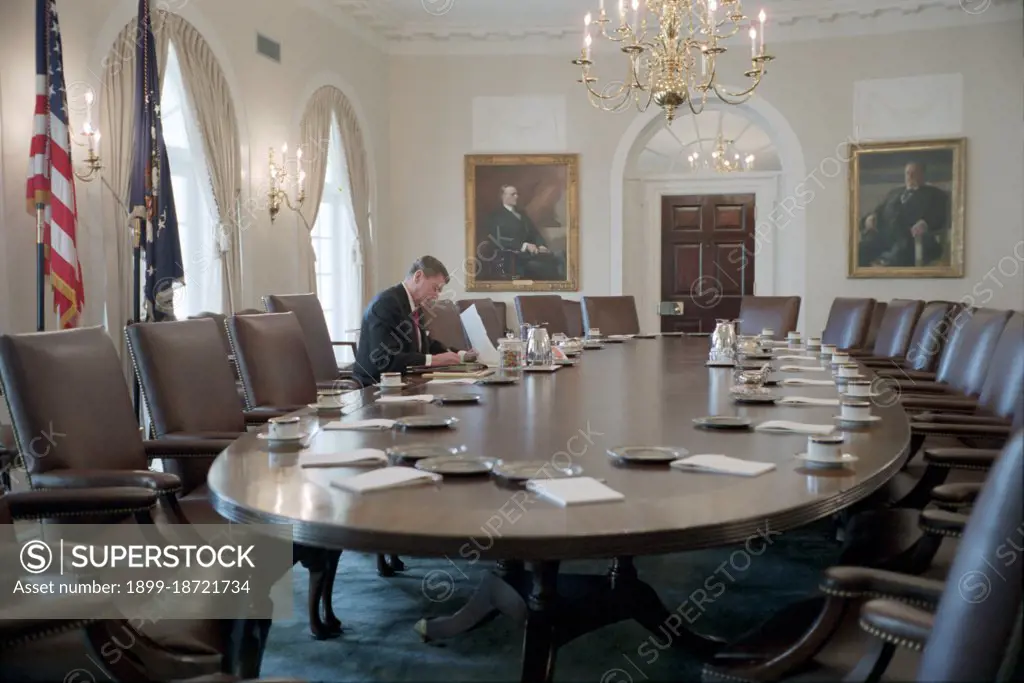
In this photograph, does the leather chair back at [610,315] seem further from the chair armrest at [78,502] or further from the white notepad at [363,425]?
the chair armrest at [78,502]

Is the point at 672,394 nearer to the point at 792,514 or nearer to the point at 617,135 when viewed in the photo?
the point at 792,514

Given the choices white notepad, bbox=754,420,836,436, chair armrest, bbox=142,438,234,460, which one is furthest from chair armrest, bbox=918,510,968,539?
chair armrest, bbox=142,438,234,460

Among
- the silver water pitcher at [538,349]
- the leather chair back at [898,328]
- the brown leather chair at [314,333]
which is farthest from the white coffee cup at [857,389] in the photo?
the leather chair back at [898,328]

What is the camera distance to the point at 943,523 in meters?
1.96

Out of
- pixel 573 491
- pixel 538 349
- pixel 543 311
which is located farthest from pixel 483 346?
pixel 543 311

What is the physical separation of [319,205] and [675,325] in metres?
4.20

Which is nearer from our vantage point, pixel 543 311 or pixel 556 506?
pixel 556 506

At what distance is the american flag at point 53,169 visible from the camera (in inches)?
173

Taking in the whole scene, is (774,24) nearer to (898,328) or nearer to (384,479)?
(898,328)

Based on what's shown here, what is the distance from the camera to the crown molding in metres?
8.58

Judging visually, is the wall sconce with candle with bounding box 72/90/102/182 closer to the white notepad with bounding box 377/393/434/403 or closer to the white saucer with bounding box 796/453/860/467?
the white notepad with bounding box 377/393/434/403

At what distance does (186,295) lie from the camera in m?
6.38

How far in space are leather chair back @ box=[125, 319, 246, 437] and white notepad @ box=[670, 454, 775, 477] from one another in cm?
171

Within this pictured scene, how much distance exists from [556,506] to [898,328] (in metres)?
5.11
